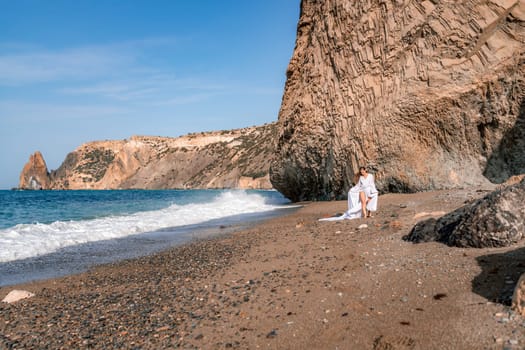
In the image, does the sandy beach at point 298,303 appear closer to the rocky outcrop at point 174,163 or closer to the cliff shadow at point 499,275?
the cliff shadow at point 499,275

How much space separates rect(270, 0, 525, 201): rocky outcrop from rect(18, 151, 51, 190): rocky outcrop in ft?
397

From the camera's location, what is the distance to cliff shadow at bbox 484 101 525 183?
12.3 metres

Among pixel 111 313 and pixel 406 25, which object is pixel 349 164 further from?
pixel 111 313

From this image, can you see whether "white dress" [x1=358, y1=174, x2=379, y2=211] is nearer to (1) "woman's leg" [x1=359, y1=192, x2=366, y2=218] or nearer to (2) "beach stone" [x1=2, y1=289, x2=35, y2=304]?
(1) "woman's leg" [x1=359, y1=192, x2=366, y2=218]

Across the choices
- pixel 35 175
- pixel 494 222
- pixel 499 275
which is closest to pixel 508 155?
pixel 494 222

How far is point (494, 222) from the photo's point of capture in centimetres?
435

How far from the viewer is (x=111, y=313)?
14.7ft

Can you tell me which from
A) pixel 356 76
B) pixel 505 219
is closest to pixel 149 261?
pixel 505 219

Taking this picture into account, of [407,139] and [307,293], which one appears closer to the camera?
[307,293]

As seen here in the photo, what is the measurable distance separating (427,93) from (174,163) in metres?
86.5

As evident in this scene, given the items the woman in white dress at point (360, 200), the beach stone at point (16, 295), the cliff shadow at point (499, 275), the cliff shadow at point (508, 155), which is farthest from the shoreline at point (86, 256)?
the cliff shadow at point (508, 155)

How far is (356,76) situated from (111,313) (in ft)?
43.4

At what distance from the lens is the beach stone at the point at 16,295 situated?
524 cm

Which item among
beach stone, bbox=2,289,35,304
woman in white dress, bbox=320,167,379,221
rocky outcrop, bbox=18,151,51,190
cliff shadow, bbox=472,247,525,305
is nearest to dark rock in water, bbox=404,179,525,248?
cliff shadow, bbox=472,247,525,305
